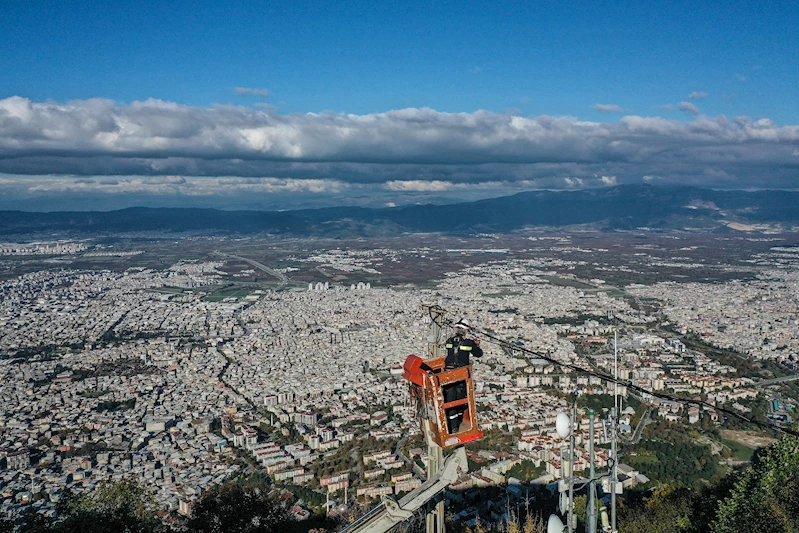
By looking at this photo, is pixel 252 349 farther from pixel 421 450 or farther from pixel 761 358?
pixel 761 358

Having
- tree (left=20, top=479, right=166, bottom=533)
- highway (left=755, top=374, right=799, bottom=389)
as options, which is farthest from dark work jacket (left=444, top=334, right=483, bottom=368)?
highway (left=755, top=374, right=799, bottom=389)

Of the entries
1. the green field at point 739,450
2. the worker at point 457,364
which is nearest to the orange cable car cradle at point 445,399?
the worker at point 457,364

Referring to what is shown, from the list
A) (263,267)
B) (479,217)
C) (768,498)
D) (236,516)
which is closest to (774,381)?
(768,498)

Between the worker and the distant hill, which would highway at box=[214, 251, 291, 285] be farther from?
the worker

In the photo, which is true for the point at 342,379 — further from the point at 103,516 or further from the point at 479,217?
the point at 479,217

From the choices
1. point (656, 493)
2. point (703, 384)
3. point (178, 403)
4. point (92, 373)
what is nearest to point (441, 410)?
point (656, 493)
